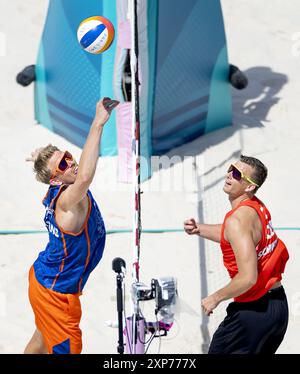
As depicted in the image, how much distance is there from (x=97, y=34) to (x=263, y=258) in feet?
6.19

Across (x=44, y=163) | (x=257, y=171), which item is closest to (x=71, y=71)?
(x=44, y=163)

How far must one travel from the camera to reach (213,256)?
6555 mm

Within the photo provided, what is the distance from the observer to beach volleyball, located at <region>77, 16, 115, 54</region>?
17.8 ft

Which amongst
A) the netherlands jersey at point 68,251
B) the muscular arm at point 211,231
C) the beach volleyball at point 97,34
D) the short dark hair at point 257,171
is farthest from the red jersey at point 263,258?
the beach volleyball at point 97,34

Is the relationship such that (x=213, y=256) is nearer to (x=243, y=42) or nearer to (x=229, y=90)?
(x=229, y=90)

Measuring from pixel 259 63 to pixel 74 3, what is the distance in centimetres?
274

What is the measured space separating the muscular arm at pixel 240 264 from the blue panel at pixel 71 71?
3.38 meters

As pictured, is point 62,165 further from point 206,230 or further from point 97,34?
point 97,34

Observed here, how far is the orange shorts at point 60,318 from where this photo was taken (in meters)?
4.59

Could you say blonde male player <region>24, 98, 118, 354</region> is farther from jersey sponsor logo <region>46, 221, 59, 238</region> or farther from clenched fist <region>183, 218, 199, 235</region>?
clenched fist <region>183, 218, 199, 235</region>

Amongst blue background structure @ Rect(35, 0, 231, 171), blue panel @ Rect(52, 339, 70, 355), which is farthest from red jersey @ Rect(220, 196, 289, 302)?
blue background structure @ Rect(35, 0, 231, 171)

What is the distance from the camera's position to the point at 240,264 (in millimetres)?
4211

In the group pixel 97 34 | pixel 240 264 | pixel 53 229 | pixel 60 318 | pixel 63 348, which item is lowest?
pixel 63 348

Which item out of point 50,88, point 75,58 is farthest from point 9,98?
point 75,58
